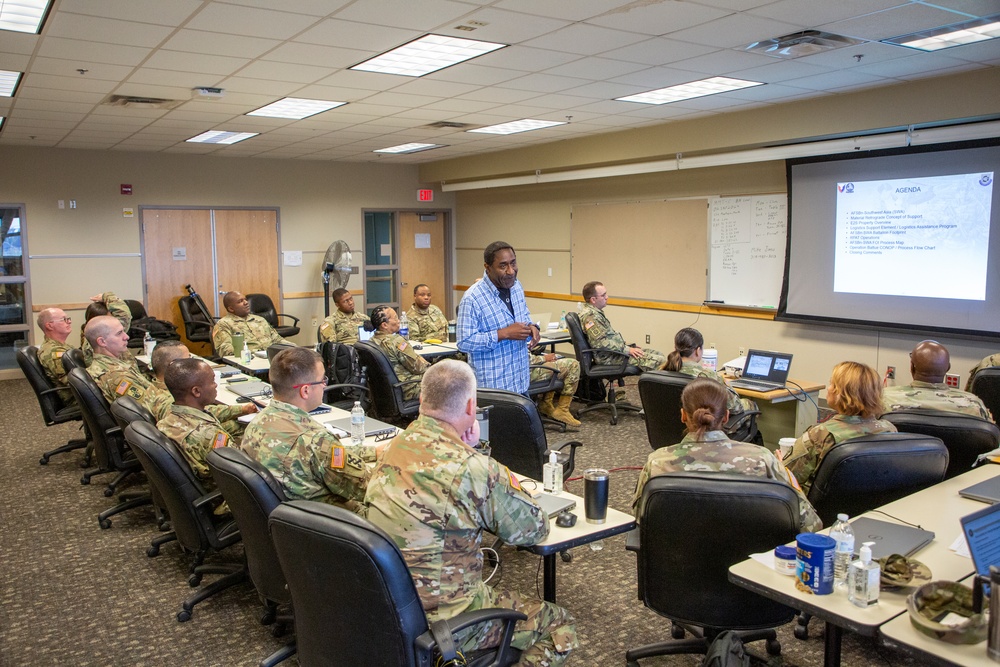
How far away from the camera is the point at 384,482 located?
2.02 meters

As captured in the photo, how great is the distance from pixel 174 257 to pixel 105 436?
20.1ft

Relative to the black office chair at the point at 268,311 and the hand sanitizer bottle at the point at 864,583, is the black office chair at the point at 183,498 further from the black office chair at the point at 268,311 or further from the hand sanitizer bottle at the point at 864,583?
the black office chair at the point at 268,311

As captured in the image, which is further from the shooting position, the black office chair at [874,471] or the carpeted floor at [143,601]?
the carpeted floor at [143,601]

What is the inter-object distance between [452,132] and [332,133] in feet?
4.25

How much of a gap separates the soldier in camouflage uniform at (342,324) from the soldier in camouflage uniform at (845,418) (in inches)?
187

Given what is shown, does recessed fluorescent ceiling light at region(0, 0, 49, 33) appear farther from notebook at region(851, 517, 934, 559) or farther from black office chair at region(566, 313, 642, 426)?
black office chair at region(566, 313, 642, 426)

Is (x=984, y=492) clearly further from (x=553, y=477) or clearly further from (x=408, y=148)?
(x=408, y=148)

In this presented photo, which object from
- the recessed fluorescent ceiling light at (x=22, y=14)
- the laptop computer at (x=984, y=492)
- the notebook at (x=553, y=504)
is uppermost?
the recessed fluorescent ceiling light at (x=22, y=14)

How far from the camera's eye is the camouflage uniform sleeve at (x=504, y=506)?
2.00m

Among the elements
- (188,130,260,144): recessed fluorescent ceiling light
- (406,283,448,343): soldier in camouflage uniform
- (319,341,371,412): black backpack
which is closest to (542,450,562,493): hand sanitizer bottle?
(319,341,371,412): black backpack

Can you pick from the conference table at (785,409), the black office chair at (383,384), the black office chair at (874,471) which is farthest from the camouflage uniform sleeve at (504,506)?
the black office chair at (383,384)

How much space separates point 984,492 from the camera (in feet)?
8.82

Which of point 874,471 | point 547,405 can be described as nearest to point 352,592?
point 874,471

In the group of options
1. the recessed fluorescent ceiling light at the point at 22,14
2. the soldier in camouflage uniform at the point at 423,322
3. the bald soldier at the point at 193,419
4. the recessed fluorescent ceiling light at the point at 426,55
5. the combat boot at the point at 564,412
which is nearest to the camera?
the bald soldier at the point at 193,419
